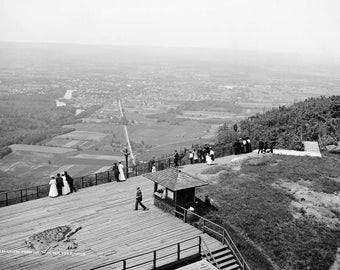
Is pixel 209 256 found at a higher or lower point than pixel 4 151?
higher

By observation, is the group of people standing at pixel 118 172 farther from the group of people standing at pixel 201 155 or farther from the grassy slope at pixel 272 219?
the group of people standing at pixel 201 155

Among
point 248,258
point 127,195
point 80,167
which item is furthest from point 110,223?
point 80,167

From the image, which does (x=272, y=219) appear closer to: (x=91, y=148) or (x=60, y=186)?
(x=60, y=186)

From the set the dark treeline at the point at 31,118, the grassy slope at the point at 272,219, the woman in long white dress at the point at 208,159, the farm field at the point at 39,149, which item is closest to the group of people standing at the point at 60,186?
the grassy slope at the point at 272,219

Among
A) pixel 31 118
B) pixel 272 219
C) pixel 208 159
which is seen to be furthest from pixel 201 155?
pixel 31 118

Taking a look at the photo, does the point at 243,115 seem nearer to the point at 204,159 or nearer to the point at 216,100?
the point at 216,100

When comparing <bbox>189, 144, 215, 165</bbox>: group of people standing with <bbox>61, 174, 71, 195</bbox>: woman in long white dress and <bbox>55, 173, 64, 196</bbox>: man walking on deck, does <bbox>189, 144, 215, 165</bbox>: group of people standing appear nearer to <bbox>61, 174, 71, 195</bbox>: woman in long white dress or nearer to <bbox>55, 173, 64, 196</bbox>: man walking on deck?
<bbox>61, 174, 71, 195</bbox>: woman in long white dress
